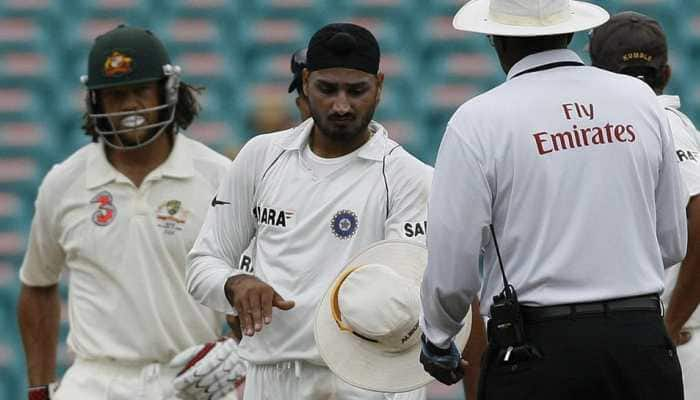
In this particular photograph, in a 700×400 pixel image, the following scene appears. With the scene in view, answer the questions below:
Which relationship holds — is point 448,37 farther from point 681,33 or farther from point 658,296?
point 658,296

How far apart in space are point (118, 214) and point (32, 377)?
0.75m

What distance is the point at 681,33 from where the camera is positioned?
29.0 ft

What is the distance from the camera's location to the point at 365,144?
4.92 metres

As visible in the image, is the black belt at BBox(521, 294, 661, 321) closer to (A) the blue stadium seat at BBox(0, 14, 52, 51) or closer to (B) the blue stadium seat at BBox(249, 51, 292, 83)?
(B) the blue stadium seat at BBox(249, 51, 292, 83)

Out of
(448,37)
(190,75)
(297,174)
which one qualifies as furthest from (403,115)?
(297,174)

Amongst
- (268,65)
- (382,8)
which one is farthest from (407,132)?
(268,65)

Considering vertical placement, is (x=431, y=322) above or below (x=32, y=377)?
above

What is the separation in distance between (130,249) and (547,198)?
2.25 metres

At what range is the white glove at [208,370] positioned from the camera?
5.56m

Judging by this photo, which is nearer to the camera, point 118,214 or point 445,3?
point 118,214

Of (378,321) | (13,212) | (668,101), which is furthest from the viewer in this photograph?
(13,212)

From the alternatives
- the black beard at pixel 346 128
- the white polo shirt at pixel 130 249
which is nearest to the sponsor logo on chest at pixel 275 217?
the black beard at pixel 346 128

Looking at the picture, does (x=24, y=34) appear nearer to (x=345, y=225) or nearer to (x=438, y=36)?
(x=438, y=36)

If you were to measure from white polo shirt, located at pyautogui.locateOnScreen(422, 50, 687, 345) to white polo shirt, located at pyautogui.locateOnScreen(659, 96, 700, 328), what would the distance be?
106 centimetres
